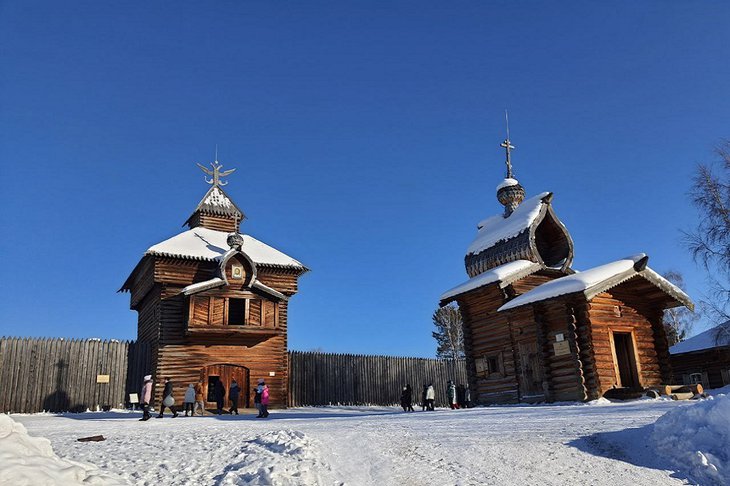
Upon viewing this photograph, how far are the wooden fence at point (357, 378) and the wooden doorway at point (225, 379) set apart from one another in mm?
2888

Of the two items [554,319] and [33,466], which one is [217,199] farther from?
[33,466]

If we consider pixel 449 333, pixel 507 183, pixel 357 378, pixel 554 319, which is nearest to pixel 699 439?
pixel 554 319

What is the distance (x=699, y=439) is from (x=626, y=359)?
12128 millimetres

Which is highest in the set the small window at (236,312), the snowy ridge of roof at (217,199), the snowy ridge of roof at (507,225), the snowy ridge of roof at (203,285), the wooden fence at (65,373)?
the snowy ridge of roof at (217,199)

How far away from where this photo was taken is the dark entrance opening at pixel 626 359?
19.7 m

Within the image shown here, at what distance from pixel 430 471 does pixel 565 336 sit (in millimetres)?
11453

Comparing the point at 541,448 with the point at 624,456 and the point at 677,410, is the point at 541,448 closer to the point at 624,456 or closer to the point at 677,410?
the point at 624,456

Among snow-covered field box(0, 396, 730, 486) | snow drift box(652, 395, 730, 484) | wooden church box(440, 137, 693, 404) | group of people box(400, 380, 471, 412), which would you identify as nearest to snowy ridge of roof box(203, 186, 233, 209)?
wooden church box(440, 137, 693, 404)

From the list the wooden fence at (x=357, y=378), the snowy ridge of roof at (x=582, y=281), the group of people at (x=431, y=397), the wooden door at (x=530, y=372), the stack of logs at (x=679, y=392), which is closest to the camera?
the stack of logs at (x=679, y=392)

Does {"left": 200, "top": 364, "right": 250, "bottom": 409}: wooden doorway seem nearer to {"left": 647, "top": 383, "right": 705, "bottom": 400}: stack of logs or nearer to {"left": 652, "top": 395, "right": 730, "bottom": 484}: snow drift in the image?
{"left": 647, "top": 383, "right": 705, "bottom": 400}: stack of logs

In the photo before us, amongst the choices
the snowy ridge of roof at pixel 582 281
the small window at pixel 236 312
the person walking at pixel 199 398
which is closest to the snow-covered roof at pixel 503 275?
the snowy ridge of roof at pixel 582 281

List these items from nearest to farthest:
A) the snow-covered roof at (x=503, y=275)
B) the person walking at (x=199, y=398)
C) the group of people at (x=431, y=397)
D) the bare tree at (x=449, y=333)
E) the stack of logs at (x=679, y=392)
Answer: the stack of logs at (x=679, y=392) < the snow-covered roof at (x=503, y=275) < the person walking at (x=199, y=398) < the group of people at (x=431, y=397) < the bare tree at (x=449, y=333)

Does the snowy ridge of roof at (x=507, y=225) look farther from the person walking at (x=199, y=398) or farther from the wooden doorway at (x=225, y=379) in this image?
the person walking at (x=199, y=398)

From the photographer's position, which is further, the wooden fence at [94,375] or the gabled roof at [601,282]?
the wooden fence at [94,375]
